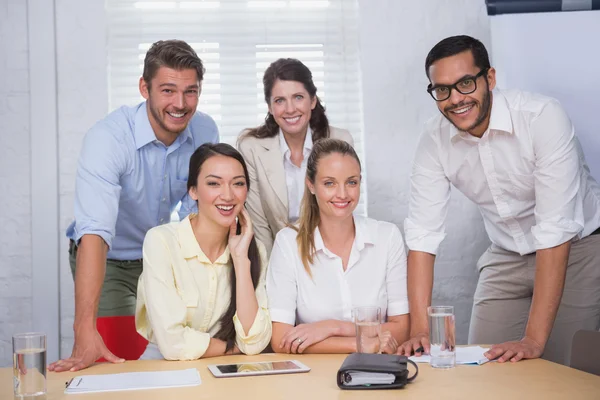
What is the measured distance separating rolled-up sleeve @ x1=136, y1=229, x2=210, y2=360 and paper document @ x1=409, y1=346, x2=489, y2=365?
2.05 feet

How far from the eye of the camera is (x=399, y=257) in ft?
7.89

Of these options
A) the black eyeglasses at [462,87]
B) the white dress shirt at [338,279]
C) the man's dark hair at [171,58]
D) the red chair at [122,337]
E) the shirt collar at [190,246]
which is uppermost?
the man's dark hair at [171,58]

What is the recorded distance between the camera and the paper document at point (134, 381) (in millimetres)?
1632

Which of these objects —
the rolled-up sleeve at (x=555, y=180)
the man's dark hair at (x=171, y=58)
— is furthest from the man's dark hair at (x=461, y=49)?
the man's dark hair at (x=171, y=58)

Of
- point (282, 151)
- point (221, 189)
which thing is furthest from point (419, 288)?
point (282, 151)

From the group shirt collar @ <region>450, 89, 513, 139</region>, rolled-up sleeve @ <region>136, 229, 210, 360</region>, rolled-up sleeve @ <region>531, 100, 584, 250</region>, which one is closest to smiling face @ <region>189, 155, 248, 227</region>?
rolled-up sleeve @ <region>136, 229, 210, 360</region>

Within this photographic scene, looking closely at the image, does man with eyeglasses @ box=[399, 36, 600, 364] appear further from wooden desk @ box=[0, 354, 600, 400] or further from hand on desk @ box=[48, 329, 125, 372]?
hand on desk @ box=[48, 329, 125, 372]

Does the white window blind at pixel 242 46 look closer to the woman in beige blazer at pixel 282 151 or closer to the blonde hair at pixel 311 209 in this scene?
the woman in beige blazer at pixel 282 151

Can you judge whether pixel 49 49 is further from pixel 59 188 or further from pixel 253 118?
pixel 253 118

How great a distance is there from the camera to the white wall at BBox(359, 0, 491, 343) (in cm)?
340

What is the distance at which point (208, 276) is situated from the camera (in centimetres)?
226

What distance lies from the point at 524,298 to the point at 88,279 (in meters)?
1.59

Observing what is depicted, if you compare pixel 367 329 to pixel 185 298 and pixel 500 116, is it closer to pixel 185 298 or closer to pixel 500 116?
pixel 185 298

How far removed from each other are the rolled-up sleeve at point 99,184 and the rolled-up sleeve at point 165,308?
20 centimetres
